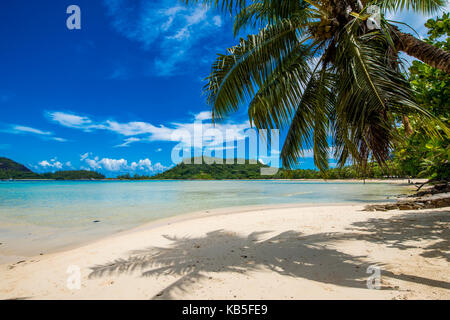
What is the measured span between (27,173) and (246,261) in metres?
137

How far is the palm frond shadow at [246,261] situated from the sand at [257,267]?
0.01 metres

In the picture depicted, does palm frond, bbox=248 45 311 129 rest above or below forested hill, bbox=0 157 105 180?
above

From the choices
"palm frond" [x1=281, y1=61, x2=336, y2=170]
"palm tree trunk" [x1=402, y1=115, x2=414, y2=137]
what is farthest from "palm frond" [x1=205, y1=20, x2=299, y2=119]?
"palm tree trunk" [x1=402, y1=115, x2=414, y2=137]

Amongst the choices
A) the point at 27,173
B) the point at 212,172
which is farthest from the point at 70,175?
the point at 212,172

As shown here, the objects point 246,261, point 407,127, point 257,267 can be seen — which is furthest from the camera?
point 407,127

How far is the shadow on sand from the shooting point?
282 centimetres

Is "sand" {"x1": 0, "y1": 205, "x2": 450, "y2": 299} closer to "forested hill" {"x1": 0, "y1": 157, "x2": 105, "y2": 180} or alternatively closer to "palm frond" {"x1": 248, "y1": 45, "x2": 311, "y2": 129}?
"palm frond" {"x1": 248, "y1": 45, "x2": 311, "y2": 129}

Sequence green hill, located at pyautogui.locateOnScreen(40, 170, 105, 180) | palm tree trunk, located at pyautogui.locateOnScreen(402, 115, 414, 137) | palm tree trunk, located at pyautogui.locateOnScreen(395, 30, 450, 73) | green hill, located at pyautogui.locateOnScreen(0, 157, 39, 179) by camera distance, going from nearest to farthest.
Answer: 1. palm tree trunk, located at pyautogui.locateOnScreen(395, 30, 450, 73)
2. palm tree trunk, located at pyautogui.locateOnScreen(402, 115, 414, 137)
3. green hill, located at pyautogui.locateOnScreen(0, 157, 39, 179)
4. green hill, located at pyautogui.locateOnScreen(40, 170, 105, 180)

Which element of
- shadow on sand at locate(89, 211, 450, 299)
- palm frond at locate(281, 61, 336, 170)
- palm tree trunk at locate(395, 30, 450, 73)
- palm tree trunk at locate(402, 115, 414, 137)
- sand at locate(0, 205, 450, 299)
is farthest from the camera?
palm frond at locate(281, 61, 336, 170)

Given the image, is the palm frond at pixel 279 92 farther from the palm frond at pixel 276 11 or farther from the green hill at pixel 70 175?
the green hill at pixel 70 175

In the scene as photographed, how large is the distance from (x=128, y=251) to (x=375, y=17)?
574 centimetres

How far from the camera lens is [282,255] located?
3648 millimetres

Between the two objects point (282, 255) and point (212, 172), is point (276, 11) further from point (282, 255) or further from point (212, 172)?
point (212, 172)

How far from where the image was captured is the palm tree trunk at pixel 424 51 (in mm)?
2637
